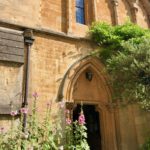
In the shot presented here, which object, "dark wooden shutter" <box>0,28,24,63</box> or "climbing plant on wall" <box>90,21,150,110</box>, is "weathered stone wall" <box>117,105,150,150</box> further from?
"dark wooden shutter" <box>0,28,24,63</box>

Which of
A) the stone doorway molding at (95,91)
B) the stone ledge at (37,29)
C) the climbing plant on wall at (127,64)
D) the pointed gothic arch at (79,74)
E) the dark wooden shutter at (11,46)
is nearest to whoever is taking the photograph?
the dark wooden shutter at (11,46)

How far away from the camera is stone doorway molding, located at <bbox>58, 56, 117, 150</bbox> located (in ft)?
27.5

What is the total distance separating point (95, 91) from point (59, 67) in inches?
66.3

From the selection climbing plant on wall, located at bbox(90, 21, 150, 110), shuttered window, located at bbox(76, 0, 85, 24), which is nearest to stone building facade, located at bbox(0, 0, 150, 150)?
shuttered window, located at bbox(76, 0, 85, 24)

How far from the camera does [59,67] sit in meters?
8.23

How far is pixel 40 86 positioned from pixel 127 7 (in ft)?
19.8

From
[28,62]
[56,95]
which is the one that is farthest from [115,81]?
[28,62]

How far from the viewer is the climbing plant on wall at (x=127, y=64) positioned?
7.50 m

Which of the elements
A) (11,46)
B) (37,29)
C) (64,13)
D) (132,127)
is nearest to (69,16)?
(64,13)

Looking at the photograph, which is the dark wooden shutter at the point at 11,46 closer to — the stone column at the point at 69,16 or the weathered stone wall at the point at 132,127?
the stone column at the point at 69,16

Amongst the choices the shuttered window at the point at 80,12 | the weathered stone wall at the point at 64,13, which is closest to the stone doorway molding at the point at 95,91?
the weathered stone wall at the point at 64,13

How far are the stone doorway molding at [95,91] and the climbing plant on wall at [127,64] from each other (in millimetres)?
494

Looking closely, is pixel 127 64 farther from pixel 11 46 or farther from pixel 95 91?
pixel 11 46

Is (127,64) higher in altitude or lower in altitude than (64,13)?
lower
